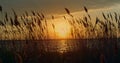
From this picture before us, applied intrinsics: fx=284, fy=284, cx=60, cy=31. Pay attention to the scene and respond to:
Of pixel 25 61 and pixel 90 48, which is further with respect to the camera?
pixel 90 48

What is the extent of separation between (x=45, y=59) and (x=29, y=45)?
1.58 m

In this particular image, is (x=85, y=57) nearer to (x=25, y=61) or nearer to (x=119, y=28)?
(x=25, y=61)

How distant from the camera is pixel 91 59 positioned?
862 centimetres

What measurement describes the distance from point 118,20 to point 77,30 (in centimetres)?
167

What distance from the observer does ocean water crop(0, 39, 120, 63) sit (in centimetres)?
850

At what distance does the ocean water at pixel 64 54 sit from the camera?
850 cm

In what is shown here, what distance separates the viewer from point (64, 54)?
9.63 meters

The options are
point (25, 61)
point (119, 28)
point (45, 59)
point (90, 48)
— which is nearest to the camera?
point (25, 61)

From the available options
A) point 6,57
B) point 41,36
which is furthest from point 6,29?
point 6,57

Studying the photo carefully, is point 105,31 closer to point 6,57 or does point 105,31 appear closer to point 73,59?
point 73,59

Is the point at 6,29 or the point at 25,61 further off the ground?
the point at 6,29

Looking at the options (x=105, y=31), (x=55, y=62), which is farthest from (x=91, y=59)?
(x=105, y=31)

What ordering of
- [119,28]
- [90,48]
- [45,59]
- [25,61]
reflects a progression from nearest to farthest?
1. [25,61]
2. [45,59]
3. [90,48]
4. [119,28]

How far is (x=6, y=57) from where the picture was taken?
9.03 meters
